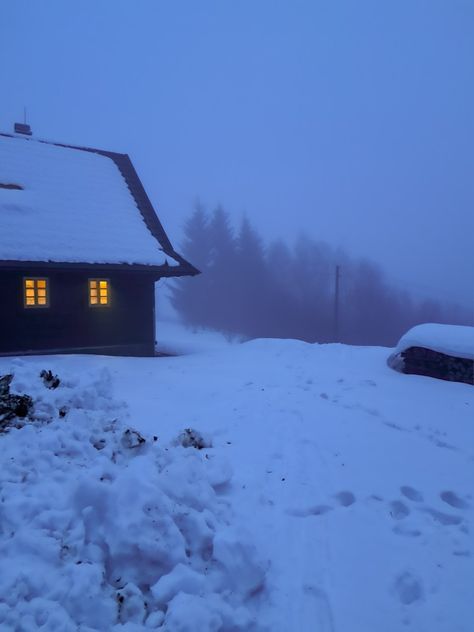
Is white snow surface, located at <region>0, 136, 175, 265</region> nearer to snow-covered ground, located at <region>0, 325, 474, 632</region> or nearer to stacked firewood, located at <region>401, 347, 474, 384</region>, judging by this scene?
snow-covered ground, located at <region>0, 325, 474, 632</region>

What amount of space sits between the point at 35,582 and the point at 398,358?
27.0ft

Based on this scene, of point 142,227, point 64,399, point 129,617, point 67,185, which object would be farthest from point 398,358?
point 67,185

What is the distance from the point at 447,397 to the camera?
732 centimetres

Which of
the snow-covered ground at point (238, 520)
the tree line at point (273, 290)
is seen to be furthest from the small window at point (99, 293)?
the tree line at point (273, 290)

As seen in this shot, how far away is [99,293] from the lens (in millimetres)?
→ 13625

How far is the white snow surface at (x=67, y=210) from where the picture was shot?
12.3 metres

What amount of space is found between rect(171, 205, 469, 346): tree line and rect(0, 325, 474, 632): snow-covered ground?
37871mm

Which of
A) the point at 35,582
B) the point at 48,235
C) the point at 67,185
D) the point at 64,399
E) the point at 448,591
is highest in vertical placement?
the point at 67,185

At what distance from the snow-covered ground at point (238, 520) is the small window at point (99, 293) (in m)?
7.73

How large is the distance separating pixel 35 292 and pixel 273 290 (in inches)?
1440

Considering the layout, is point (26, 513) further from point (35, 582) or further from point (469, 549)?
point (469, 549)

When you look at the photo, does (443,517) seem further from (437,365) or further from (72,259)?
(72,259)

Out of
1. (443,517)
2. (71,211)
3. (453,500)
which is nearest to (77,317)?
(71,211)

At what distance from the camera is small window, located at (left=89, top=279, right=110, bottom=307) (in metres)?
13.5
